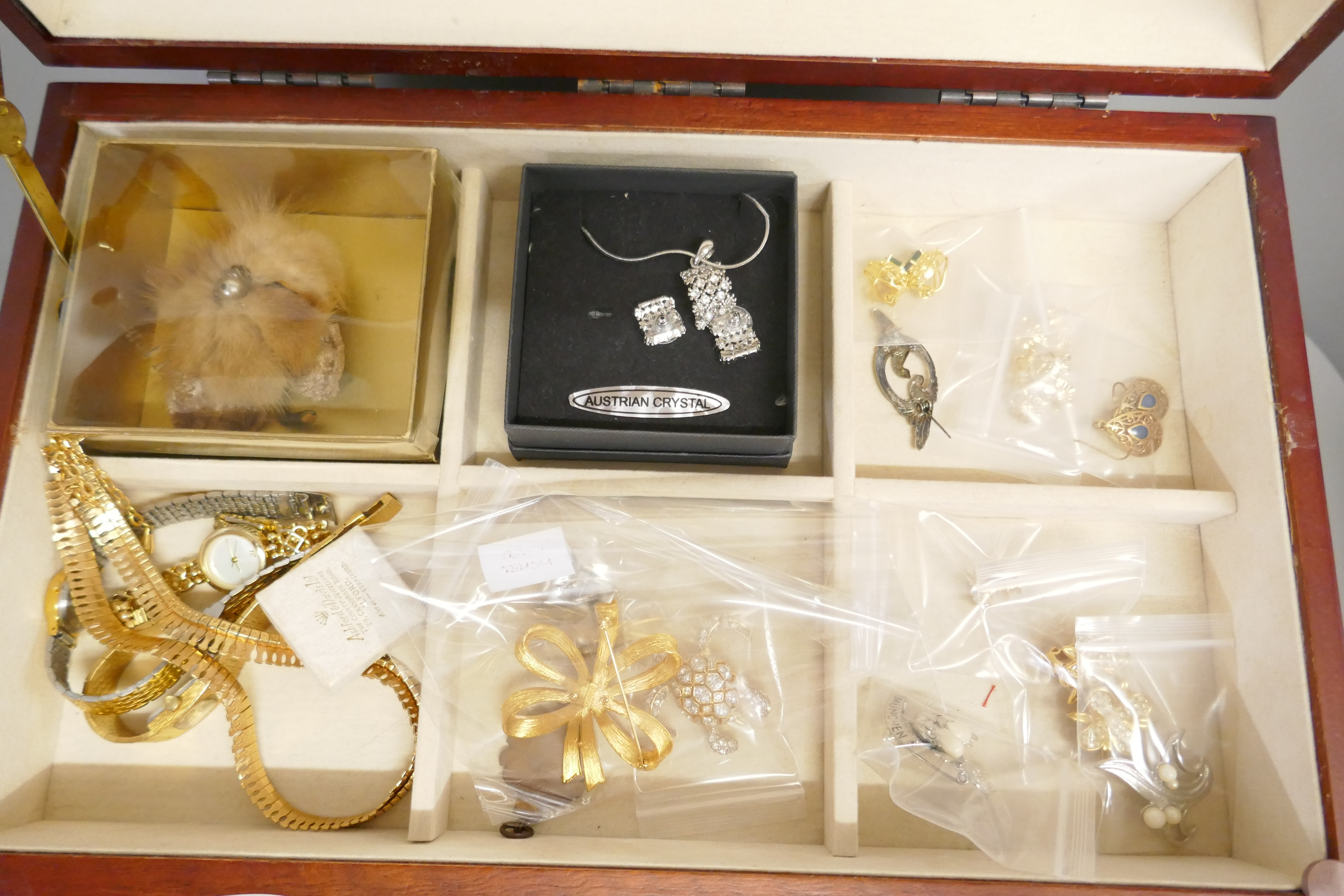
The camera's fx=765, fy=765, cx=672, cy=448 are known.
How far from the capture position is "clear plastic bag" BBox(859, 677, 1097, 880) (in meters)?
0.99

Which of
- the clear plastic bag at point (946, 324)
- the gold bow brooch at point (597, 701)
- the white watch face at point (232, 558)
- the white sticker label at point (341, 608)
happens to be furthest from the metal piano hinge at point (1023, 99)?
the white watch face at point (232, 558)

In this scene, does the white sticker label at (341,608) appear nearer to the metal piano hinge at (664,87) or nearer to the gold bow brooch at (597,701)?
the gold bow brooch at (597,701)

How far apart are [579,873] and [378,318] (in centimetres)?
75

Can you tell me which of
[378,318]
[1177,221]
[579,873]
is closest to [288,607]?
[378,318]

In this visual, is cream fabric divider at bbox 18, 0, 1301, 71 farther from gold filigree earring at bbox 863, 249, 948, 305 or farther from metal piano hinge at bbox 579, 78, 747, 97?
gold filigree earring at bbox 863, 249, 948, 305

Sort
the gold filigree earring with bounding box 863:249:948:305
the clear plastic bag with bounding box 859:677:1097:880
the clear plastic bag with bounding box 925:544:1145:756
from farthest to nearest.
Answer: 1. the gold filigree earring with bounding box 863:249:948:305
2. the clear plastic bag with bounding box 925:544:1145:756
3. the clear plastic bag with bounding box 859:677:1097:880

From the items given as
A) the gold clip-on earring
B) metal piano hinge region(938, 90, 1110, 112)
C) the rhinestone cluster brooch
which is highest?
metal piano hinge region(938, 90, 1110, 112)

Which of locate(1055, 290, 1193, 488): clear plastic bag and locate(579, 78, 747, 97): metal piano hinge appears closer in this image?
locate(579, 78, 747, 97): metal piano hinge

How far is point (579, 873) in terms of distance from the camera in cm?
87

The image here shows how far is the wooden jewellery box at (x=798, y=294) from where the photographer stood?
3.27 ft

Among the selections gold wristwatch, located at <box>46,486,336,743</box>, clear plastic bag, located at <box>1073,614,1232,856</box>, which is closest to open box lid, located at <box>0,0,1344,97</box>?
gold wristwatch, located at <box>46,486,336,743</box>

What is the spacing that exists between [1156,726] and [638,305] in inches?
37.4

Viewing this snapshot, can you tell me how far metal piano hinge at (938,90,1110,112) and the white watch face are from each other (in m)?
1.18

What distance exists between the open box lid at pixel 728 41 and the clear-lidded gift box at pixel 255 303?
5.0 inches
